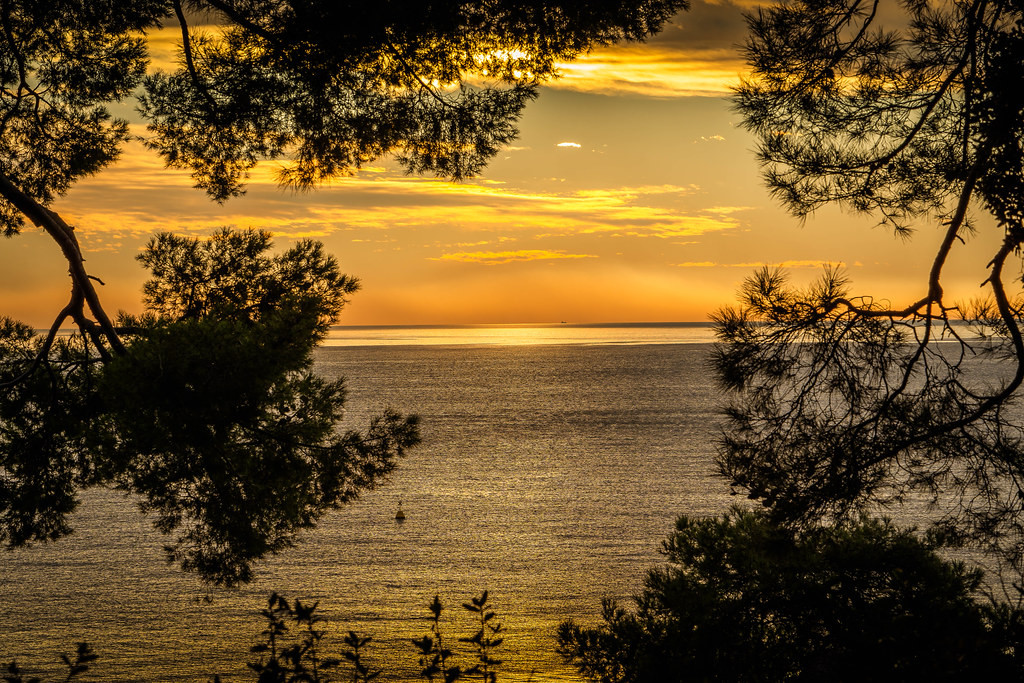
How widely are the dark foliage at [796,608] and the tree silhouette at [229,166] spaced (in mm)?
3215

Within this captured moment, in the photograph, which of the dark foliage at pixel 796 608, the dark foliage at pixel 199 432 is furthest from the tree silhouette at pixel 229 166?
the dark foliage at pixel 796 608

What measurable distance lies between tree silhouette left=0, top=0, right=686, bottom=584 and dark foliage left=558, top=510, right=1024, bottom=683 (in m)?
3.21

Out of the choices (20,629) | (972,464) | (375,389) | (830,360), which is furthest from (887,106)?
(375,389)

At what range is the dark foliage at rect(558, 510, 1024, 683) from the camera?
237 inches

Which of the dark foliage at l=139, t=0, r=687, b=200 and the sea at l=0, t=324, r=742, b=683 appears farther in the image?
the sea at l=0, t=324, r=742, b=683

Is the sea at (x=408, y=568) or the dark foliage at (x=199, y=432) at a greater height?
the dark foliage at (x=199, y=432)

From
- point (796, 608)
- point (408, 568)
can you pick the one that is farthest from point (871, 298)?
point (408, 568)

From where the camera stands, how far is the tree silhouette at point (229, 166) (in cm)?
738

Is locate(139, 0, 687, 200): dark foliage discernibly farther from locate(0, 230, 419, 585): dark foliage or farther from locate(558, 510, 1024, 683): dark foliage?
locate(558, 510, 1024, 683): dark foliage

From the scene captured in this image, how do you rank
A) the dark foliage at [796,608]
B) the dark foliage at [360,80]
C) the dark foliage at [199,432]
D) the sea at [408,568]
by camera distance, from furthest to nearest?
the sea at [408,568] → the dark foliage at [360,80] → the dark foliage at [199,432] → the dark foliage at [796,608]

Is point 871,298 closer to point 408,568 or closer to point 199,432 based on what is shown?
point 199,432

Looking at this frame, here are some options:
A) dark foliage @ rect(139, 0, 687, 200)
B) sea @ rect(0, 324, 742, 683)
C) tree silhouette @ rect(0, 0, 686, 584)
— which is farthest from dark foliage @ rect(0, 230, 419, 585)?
sea @ rect(0, 324, 742, 683)

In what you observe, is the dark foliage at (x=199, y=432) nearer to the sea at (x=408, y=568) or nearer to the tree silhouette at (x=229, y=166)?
the tree silhouette at (x=229, y=166)

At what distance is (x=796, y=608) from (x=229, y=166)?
774cm
